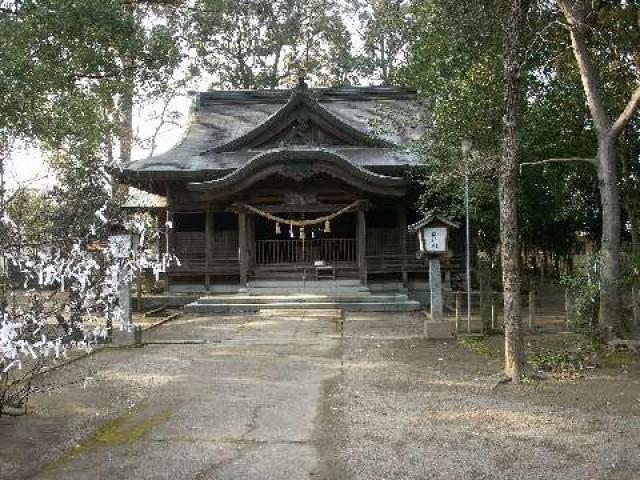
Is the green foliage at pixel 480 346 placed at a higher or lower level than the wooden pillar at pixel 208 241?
lower

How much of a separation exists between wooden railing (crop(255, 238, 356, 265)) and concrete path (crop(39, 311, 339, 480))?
9.02 m

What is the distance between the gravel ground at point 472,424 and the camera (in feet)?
14.5

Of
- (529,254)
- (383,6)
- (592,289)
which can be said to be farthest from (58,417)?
(383,6)

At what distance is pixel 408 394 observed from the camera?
674 cm

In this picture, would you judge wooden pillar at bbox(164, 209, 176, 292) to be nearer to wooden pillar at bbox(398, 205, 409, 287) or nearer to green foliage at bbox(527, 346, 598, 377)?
wooden pillar at bbox(398, 205, 409, 287)

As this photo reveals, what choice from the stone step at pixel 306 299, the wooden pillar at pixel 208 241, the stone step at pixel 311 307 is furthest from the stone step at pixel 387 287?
the wooden pillar at pixel 208 241

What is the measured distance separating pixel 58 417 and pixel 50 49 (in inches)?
415

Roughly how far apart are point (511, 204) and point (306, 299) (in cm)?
970

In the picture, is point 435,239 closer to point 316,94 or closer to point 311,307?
point 311,307

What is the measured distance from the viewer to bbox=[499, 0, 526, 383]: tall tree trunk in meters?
7.15

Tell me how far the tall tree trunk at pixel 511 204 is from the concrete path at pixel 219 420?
7.42 ft

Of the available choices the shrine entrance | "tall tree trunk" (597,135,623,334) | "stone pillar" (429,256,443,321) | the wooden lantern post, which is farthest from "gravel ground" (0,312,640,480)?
the shrine entrance

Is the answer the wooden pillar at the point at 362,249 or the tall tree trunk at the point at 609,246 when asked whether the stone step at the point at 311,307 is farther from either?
the tall tree trunk at the point at 609,246

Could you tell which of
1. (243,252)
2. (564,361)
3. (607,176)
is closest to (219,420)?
(564,361)
